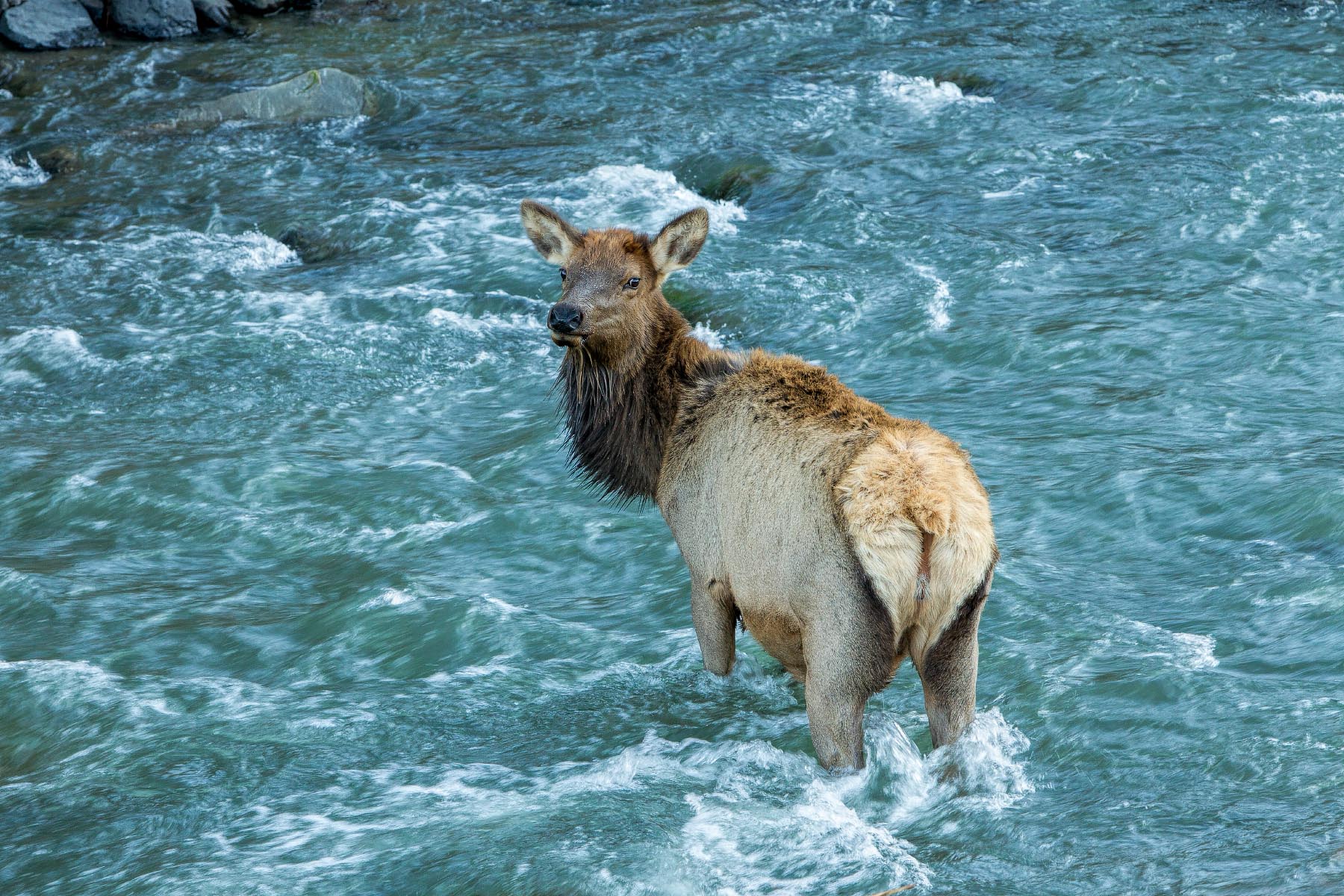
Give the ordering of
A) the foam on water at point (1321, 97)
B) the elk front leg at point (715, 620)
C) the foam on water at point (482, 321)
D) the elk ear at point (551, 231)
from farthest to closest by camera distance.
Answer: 1. the foam on water at point (1321, 97)
2. the foam on water at point (482, 321)
3. the elk ear at point (551, 231)
4. the elk front leg at point (715, 620)

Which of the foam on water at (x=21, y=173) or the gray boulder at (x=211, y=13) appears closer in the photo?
the foam on water at (x=21, y=173)

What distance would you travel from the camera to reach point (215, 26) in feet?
60.3

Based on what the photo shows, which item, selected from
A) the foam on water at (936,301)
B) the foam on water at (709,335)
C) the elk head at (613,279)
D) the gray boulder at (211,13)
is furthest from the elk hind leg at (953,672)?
the gray boulder at (211,13)

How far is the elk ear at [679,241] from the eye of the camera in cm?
576

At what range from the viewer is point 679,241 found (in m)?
5.83

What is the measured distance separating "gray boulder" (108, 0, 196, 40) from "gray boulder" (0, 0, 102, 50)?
0.37 metres

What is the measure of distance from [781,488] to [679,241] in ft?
5.22

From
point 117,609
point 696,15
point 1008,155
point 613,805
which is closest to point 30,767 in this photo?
point 117,609

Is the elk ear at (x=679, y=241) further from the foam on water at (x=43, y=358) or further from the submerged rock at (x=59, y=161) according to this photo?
the submerged rock at (x=59, y=161)

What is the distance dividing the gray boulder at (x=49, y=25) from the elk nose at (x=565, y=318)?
14630 millimetres

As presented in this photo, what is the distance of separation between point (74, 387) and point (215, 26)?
34.2 ft

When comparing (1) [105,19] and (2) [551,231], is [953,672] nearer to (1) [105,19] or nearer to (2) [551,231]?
(2) [551,231]

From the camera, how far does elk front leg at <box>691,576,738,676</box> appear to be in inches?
201

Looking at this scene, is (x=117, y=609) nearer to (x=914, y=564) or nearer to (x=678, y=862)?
(x=678, y=862)
